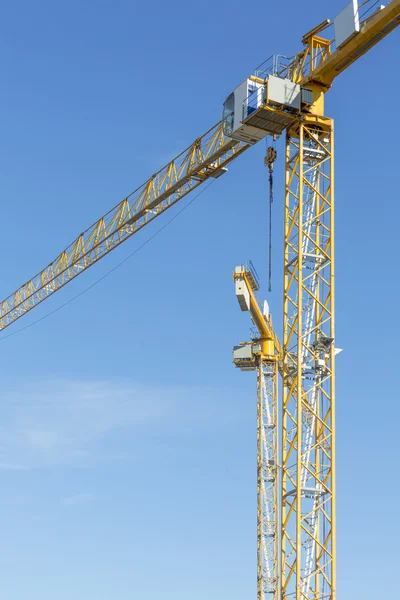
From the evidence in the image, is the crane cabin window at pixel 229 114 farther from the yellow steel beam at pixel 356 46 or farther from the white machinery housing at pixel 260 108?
the yellow steel beam at pixel 356 46

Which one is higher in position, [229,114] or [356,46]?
[229,114]

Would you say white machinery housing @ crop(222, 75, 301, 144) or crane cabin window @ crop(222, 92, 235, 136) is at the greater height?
crane cabin window @ crop(222, 92, 235, 136)

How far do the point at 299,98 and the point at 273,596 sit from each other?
A: 46.1 m

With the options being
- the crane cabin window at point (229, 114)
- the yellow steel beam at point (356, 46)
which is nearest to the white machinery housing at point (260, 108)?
the crane cabin window at point (229, 114)

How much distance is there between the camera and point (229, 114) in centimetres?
5022

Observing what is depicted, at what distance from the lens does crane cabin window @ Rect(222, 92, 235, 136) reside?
49.9 m

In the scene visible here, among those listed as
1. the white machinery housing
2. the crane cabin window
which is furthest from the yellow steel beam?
the crane cabin window

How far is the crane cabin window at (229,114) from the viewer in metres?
Answer: 49.9

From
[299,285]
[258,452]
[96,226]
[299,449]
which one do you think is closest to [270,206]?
[299,285]

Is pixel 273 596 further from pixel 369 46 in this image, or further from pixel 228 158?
pixel 369 46

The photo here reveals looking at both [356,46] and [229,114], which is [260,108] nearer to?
[229,114]

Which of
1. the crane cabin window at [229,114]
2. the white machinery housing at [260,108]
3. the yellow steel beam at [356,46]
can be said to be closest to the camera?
the yellow steel beam at [356,46]

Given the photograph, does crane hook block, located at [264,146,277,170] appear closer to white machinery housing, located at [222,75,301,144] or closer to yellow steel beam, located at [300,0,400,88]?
white machinery housing, located at [222,75,301,144]

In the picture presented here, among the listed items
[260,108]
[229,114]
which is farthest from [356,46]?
[229,114]
